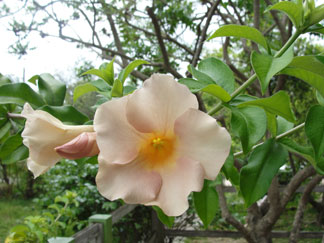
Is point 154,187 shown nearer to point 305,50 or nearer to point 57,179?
point 57,179

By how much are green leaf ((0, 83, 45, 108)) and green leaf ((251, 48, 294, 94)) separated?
0.40 meters

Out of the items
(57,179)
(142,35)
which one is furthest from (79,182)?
(142,35)

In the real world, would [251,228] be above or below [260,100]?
below

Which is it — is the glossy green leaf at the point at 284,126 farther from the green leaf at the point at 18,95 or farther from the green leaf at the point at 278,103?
the green leaf at the point at 18,95

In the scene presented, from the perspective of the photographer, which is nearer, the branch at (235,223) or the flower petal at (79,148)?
the flower petal at (79,148)

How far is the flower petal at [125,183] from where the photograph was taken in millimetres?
297

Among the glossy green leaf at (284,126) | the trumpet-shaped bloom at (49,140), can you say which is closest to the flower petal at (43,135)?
the trumpet-shaped bloom at (49,140)

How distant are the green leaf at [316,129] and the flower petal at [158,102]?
0.17 meters

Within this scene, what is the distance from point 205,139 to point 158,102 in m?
0.06

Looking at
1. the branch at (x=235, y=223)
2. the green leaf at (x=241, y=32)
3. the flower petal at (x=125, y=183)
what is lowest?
the branch at (x=235, y=223)

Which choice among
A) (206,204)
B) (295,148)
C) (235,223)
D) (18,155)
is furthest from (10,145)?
(235,223)

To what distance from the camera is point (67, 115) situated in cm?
51

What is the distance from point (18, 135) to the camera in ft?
1.78

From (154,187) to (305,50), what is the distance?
3.53m
